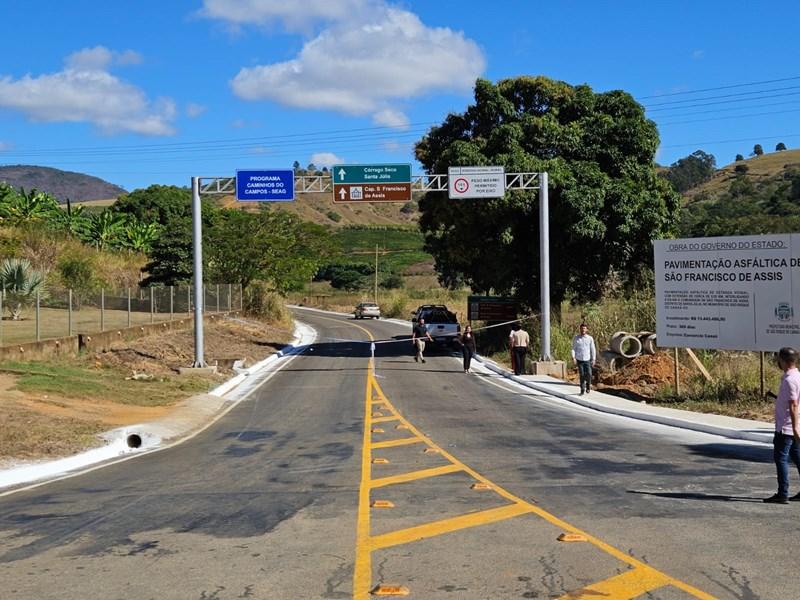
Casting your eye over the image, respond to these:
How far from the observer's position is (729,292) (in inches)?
752

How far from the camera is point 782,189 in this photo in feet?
268

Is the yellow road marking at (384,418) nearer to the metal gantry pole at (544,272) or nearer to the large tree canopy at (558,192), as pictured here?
the metal gantry pole at (544,272)

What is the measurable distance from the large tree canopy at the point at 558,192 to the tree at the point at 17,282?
1603 centimetres

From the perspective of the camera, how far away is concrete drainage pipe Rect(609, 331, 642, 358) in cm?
2447

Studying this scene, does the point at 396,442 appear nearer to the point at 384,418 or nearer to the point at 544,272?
the point at 384,418

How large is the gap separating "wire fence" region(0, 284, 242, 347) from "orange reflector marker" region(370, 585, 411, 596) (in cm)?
2028

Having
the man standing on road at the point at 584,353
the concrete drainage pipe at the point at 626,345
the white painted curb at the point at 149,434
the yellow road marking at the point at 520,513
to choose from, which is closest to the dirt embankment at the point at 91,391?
the white painted curb at the point at 149,434

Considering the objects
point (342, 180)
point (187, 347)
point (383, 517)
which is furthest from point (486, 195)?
point (383, 517)

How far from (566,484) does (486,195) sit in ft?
65.4

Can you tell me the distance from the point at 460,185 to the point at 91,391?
14425mm

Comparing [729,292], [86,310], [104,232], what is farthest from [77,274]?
[729,292]

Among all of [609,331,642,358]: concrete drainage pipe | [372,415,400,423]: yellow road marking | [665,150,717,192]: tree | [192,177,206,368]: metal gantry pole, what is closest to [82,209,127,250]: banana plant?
[192,177,206,368]: metal gantry pole

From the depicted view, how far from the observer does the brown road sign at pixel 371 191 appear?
1145 inches

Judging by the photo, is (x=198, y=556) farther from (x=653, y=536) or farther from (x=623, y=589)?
(x=653, y=536)
